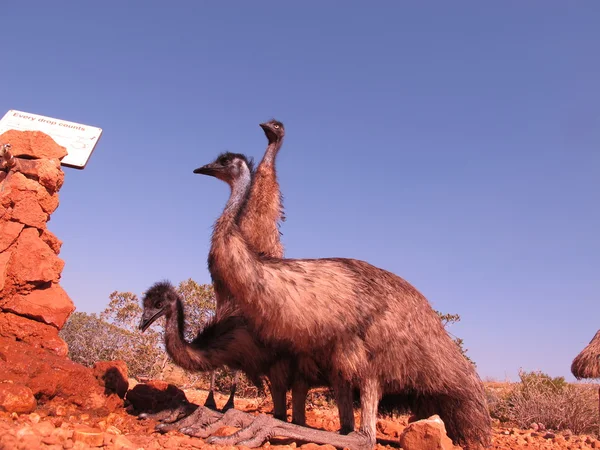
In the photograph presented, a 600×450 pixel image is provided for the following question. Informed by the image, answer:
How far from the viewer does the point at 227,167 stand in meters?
6.25

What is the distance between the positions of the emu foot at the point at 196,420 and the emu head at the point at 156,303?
3.73ft

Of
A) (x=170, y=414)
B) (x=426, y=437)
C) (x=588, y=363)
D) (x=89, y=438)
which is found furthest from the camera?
(x=588, y=363)

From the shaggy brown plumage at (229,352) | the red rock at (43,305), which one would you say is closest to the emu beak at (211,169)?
the shaggy brown plumage at (229,352)

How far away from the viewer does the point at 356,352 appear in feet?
15.6

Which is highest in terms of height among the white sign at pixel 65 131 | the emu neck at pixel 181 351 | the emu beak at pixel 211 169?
the white sign at pixel 65 131

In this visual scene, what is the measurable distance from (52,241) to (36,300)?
85 cm

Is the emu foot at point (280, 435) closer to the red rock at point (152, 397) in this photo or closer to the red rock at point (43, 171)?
the red rock at point (152, 397)

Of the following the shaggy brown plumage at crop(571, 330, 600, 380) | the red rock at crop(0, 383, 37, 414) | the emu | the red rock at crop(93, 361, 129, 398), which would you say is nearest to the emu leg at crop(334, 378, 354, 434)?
the emu

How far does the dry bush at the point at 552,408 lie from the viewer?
1043 centimetres

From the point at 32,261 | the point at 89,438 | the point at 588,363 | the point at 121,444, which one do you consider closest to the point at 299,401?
the point at 121,444

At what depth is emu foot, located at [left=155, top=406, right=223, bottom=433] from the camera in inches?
192

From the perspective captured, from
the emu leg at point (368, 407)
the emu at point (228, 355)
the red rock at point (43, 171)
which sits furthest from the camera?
the red rock at point (43, 171)

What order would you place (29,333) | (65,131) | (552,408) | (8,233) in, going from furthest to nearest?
(552,408)
(65,131)
(8,233)
(29,333)

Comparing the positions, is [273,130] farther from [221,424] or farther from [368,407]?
[221,424]
